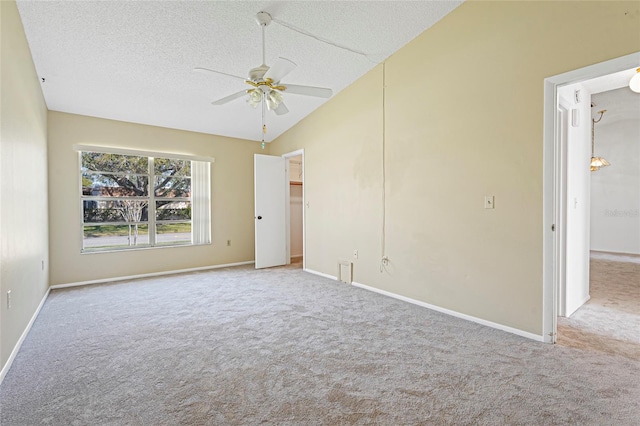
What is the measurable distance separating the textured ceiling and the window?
0.85 meters

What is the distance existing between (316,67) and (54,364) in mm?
3879

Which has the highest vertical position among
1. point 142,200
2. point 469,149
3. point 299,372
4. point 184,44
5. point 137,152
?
point 184,44

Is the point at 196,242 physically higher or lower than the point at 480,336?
higher

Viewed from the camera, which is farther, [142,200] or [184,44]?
[142,200]

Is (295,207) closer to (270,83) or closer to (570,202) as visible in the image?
(270,83)

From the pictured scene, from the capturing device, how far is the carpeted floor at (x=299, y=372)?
1.76 meters

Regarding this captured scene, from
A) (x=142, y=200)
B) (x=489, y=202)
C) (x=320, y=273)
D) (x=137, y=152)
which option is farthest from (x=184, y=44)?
(x=320, y=273)

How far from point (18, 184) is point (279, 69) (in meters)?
2.36

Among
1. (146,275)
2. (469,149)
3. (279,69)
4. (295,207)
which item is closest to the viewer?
(279,69)

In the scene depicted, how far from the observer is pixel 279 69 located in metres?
2.53

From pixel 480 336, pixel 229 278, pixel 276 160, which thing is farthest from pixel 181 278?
pixel 480 336

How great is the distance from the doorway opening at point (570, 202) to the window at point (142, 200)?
16.9ft

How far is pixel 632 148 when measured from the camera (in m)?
7.01

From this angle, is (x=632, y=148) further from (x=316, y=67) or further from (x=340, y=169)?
(x=316, y=67)
